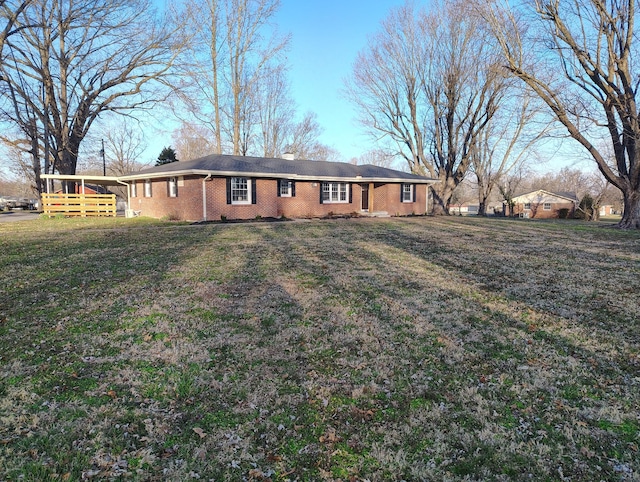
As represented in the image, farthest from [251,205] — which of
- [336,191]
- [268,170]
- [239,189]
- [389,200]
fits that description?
[389,200]

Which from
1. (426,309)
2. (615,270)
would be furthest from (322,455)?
(615,270)

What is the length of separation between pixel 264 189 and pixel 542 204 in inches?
1640

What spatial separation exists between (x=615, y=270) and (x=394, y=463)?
24.3 ft

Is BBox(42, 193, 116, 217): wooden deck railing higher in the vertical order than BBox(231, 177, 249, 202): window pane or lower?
lower

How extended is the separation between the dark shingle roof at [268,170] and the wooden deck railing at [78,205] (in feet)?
5.74

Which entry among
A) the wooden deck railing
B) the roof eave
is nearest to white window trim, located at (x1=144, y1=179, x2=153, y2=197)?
the roof eave

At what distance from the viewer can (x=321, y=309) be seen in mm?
4656

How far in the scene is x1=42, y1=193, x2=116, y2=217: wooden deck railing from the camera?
61.4 feet

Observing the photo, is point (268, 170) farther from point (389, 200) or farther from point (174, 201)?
point (389, 200)

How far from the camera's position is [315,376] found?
9.97 feet

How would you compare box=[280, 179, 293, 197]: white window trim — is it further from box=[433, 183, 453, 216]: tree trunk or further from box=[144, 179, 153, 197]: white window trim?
box=[433, 183, 453, 216]: tree trunk

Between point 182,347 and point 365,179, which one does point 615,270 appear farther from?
point 365,179

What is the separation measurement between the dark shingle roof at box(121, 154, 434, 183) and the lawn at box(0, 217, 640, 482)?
1077 centimetres

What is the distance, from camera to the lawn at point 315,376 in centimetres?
210
